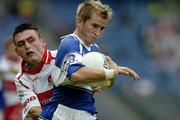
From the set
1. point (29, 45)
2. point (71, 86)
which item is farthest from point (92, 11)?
→ point (29, 45)

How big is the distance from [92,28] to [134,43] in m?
14.6

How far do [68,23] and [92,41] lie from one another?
14472 millimetres

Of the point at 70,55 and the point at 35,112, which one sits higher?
the point at 70,55

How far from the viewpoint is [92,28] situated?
22.1 feet

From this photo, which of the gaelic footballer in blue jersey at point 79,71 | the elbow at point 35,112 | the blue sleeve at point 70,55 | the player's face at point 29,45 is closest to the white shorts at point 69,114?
the gaelic footballer in blue jersey at point 79,71

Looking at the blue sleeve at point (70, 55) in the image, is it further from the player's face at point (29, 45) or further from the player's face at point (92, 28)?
the player's face at point (29, 45)

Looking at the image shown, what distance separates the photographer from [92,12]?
6770 millimetres

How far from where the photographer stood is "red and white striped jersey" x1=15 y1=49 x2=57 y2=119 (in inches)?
297

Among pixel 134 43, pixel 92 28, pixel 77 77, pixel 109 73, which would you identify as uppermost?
pixel 134 43

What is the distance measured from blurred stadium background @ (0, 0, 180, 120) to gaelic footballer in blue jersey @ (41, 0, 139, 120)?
35.6 ft

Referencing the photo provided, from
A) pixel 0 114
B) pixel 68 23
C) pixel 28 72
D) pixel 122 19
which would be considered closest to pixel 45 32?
pixel 68 23

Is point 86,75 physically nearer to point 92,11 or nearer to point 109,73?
point 109,73

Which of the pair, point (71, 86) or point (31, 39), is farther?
point (31, 39)

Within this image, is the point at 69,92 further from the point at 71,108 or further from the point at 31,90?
the point at 31,90
